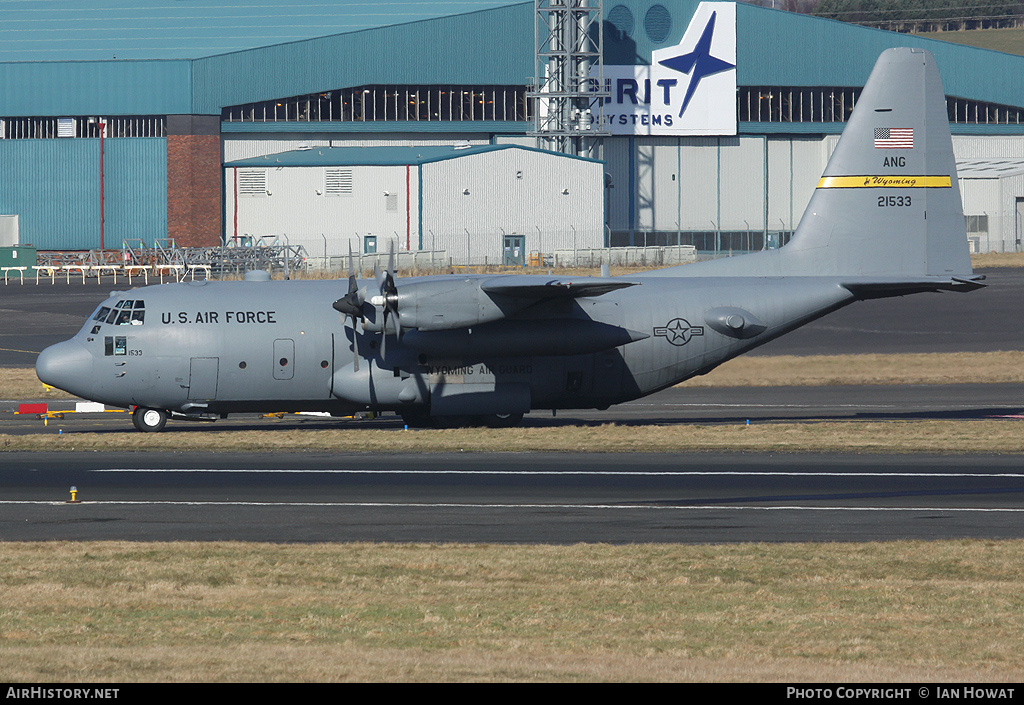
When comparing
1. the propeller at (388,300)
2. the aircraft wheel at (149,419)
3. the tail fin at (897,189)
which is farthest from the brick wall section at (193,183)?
the tail fin at (897,189)

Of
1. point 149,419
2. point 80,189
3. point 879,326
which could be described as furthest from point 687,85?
point 149,419

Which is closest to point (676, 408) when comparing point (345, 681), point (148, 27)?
point (345, 681)

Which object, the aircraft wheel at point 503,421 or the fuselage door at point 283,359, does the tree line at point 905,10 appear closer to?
the aircraft wheel at point 503,421

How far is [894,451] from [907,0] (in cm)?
18649

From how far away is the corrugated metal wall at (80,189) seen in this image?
82812mm

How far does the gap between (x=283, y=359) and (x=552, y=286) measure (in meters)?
6.79

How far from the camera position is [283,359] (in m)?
30.1

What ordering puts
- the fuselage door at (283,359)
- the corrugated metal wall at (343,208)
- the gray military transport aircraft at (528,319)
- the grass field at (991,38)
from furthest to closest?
1. the grass field at (991,38)
2. the corrugated metal wall at (343,208)
3. the fuselage door at (283,359)
4. the gray military transport aircraft at (528,319)

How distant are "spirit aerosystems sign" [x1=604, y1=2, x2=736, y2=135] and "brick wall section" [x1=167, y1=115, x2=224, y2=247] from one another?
2734cm

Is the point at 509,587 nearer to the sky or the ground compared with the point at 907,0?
nearer to the ground

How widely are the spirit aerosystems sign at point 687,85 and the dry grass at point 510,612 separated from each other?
240 feet

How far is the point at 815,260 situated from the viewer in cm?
3291

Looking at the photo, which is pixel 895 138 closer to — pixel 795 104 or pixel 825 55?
pixel 795 104

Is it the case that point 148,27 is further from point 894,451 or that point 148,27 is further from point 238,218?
point 894,451
